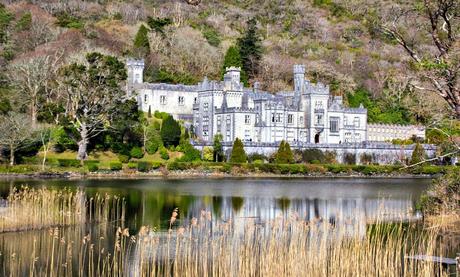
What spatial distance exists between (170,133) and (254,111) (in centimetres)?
964

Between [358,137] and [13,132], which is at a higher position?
[358,137]

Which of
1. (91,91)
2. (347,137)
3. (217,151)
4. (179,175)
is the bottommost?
(179,175)

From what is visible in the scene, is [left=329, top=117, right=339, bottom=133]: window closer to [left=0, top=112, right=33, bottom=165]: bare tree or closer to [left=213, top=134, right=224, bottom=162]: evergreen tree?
[left=213, top=134, right=224, bottom=162]: evergreen tree

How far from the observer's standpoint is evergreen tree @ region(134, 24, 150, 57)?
85.0m

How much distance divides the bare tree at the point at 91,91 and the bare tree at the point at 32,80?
389 cm

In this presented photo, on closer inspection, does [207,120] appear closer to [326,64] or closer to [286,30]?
[326,64]

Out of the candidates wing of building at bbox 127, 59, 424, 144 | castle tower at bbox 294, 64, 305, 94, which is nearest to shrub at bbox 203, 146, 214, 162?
wing of building at bbox 127, 59, 424, 144

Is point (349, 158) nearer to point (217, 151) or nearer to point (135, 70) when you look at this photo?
point (217, 151)

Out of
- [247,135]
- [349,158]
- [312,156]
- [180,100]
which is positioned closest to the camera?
[312,156]

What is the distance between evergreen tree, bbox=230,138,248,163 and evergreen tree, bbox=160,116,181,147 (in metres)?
5.07

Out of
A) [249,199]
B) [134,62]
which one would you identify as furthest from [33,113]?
[249,199]

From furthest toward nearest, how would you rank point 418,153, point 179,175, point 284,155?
1. point 418,153
2. point 284,155
3. point 179,175

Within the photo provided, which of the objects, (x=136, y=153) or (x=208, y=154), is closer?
(x=136, y=153)

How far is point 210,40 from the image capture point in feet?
322
